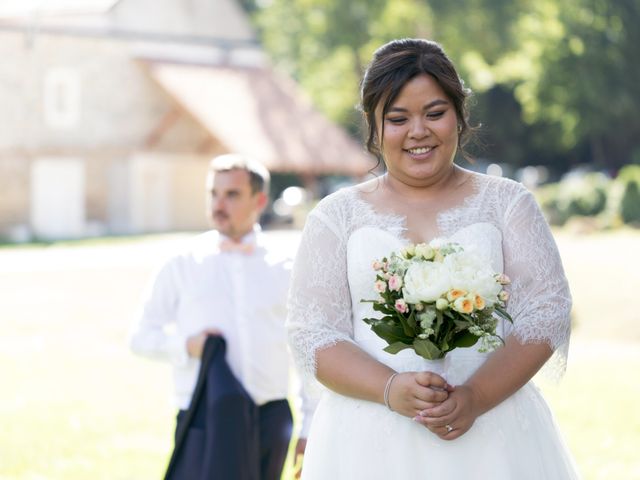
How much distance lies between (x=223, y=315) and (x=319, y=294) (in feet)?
6.00

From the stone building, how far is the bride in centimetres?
3417

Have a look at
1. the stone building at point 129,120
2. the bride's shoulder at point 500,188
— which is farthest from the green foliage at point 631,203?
the bride's shoulder at point 500,188

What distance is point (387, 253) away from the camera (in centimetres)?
382

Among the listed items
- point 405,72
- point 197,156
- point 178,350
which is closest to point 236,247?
point 178,350

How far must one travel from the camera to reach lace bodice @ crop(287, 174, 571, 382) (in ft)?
12.4

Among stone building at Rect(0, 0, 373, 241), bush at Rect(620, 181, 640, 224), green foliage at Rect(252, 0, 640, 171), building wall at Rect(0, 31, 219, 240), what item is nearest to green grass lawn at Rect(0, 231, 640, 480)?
bush at Rect(620, 181, 640, 224)

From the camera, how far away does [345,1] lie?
165ft

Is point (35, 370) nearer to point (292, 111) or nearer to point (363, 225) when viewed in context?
point (363, 225)

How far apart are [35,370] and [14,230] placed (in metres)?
24.5

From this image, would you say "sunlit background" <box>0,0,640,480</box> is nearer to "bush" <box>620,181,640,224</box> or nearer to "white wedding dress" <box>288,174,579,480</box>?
"bush" <box>620,181,640,224</box>

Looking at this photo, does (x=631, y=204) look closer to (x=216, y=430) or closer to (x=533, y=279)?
(x=216, y=430)

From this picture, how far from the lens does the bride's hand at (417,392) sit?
11.5ft

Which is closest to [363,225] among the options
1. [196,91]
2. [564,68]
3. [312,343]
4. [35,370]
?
[312,343]

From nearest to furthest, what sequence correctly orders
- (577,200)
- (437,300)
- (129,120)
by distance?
(437,300)
(577,200)
(129,120)
